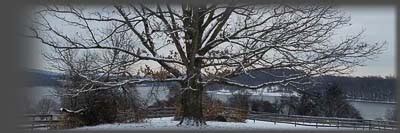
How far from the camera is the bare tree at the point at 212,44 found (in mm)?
4660

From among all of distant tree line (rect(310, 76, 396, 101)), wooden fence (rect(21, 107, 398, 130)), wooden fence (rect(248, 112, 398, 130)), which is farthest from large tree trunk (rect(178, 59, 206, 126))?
distant tree line (rect(310, 76, 396, 101))

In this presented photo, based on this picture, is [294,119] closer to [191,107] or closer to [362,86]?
[191,107]

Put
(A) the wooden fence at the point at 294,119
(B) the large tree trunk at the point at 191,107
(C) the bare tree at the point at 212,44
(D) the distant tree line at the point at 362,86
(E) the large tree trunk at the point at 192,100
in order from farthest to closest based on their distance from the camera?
1. (A) the wooden fence at the point at 294,119
2. (B) the large tree trunk at the point at 191,107
3. (E) the large tree trunk at the point at 192,100
4. (C) the bare tree at the point at 212,44
5. (D) the distant tree line at the point at 362,86

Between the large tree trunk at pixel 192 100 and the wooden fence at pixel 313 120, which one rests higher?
the large tree trunk at pixel 192 100

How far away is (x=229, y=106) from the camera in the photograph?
579 centimetres

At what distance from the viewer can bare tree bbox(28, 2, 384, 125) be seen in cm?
466

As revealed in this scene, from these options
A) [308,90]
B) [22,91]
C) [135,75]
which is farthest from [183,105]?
[22,91]

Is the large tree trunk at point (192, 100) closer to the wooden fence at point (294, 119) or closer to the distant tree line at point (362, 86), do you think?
the wooden fence at point (294, 119)

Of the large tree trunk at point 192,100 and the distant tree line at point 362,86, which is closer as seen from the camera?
the distant tree line at point 362,86

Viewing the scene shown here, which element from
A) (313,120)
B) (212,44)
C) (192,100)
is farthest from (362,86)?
(192,100)

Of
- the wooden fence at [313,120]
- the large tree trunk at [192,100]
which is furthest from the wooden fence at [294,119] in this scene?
the large tree trunk at [192,100]

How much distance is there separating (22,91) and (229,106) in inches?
180

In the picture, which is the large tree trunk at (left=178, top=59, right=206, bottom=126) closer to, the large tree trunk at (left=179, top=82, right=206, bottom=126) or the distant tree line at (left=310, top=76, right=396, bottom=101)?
the large tree trunk at (left=179, top=82, right=206, bottom=126)

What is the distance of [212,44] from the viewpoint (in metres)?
5.00
